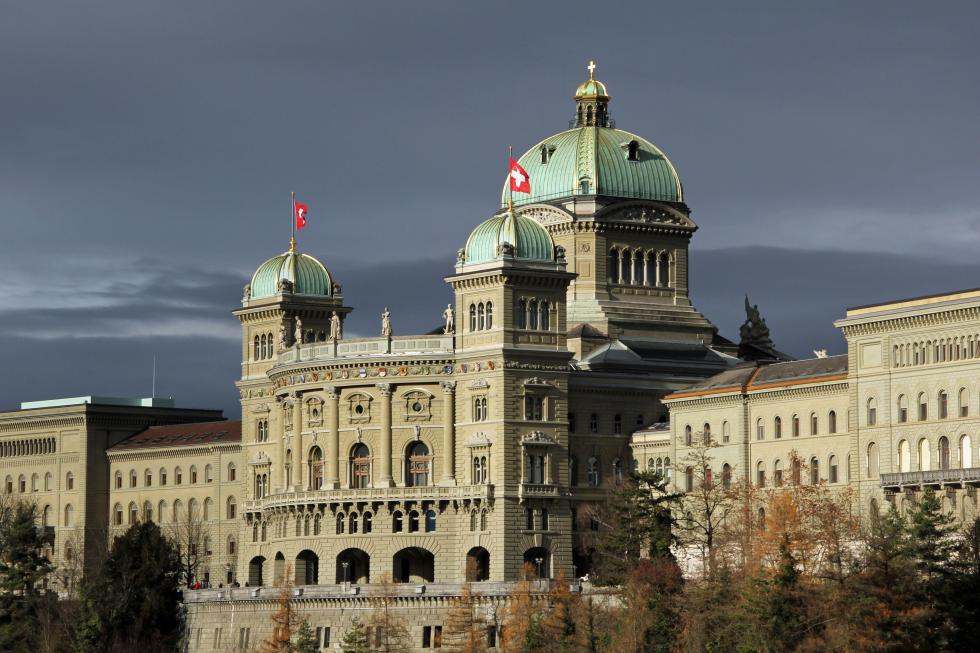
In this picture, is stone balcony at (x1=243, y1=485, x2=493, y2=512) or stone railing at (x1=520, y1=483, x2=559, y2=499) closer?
stone railing at (x1=520, y1=483, x2=559, y2=499)

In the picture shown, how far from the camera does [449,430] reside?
646 feet

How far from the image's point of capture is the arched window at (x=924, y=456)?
17438 centimetres

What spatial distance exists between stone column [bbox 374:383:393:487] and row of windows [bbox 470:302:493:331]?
8077mm

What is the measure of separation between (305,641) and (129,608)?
25113 mm

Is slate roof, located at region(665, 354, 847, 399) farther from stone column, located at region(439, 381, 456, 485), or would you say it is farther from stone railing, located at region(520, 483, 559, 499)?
stone column, located at region(439, 381, 456, 485)

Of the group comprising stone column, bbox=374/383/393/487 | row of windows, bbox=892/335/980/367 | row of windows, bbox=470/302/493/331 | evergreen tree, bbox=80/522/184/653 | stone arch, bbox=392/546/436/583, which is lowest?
evergreen tree, bbox=80/522/184/653

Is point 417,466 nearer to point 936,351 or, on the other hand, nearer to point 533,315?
point 533,315

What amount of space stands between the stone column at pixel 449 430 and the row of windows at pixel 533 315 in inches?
274

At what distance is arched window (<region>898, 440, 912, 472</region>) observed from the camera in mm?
176125

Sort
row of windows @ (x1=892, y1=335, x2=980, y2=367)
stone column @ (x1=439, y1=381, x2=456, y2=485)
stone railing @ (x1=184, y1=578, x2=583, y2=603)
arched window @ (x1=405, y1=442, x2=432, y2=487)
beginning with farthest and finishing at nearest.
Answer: arched window @ (x1=405, y1=442, x2=432, y2=487)
stone column @ (x1=439, y1=381, x2=456, y2=485)
stone railing @ (x1=184, y1=578, x2=583, y2=603)
row of windows @ (x1=892, y1=335, x2=980, y2=367)

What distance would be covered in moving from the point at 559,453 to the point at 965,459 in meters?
34.3

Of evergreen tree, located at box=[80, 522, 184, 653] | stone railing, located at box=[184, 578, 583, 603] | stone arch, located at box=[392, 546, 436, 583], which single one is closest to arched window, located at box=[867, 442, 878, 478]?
stone railing, located at box=[184, 578, 583, 603]

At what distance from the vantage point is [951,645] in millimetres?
143750

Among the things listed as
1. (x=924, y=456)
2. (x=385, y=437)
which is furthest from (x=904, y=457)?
(x=385, y=437)
